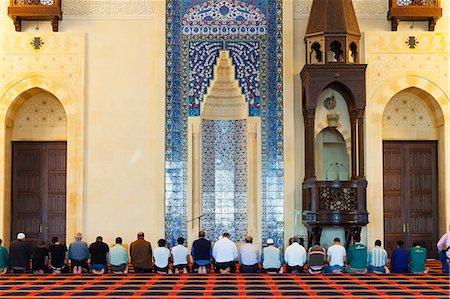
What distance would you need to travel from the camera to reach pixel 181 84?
1045cm

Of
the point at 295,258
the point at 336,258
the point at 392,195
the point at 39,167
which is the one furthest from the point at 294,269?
the point at 39,167

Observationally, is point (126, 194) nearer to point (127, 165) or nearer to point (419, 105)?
point (127, 165)

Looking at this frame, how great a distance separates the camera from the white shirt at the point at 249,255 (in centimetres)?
906

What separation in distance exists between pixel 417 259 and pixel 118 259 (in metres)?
3.80

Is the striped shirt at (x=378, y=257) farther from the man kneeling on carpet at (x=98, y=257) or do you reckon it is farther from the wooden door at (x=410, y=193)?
the man kneeling on carpet at (x=98, y=257)

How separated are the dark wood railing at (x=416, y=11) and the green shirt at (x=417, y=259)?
3377 millimetres

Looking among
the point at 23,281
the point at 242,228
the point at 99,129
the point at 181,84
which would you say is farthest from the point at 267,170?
the point at 23,281

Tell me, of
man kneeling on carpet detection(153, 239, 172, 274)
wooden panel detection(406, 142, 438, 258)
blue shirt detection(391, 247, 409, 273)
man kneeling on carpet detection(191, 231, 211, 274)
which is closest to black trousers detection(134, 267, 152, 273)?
man kneeling on carpet detection(153, 239, 172, 274)

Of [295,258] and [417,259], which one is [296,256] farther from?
[417,259]

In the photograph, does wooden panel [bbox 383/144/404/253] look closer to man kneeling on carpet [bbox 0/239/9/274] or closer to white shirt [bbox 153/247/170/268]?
white shirt [bbox 153/247/170/268]

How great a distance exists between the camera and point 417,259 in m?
8.92

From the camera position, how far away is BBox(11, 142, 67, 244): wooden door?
35.3ft

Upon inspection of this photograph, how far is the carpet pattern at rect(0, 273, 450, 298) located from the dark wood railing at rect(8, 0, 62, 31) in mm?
3791

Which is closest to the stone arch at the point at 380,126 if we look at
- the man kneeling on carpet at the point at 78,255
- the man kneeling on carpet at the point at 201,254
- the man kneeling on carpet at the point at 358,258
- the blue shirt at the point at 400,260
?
the blue shirt at the point at 400,260
